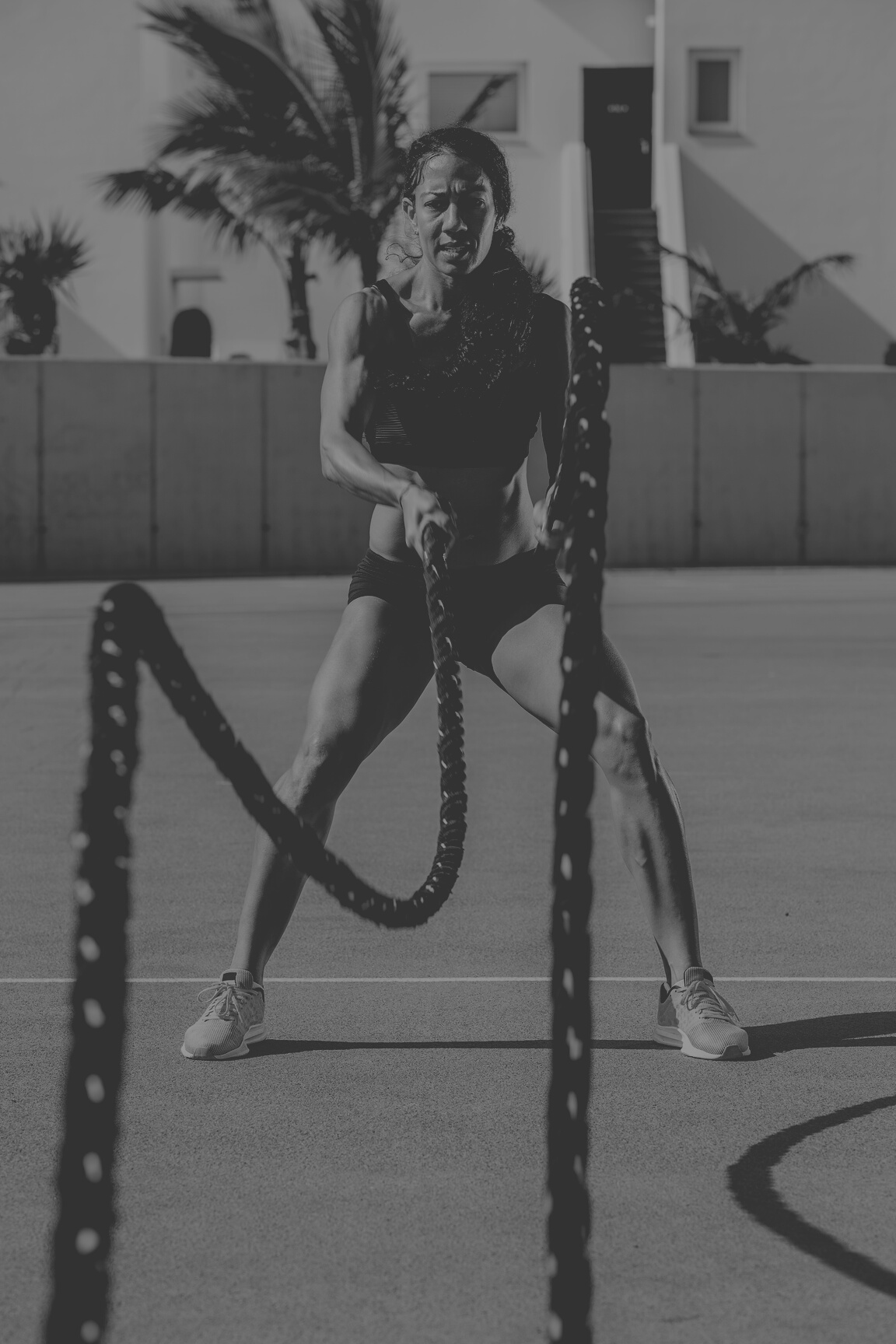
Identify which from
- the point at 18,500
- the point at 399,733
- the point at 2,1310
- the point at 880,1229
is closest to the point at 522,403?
the point at 880,1229

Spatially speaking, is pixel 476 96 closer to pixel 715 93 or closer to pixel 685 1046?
pixel 715 93

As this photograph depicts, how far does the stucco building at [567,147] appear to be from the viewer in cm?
2725

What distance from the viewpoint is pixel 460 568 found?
4.60 meters

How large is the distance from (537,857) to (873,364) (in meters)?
21.9

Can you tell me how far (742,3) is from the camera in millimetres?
27359

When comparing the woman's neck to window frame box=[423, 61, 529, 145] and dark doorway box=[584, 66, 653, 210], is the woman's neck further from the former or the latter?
dark doorway box=[584, 66, 653, 210]

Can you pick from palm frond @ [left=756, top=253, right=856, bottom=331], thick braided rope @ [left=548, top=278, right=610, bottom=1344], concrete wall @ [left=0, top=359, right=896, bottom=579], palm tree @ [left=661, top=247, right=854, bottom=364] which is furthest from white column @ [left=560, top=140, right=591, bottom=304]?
thick braided rope @ [left=548, top=278, right=610, bottom=1344]

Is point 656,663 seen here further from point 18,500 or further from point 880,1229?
point 18,500

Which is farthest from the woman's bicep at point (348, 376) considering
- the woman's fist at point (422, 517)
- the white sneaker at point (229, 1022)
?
the white sneaker at point (229, 1022)

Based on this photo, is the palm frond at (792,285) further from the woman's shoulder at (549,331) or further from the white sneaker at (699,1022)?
the white sneaker at (699,1022)

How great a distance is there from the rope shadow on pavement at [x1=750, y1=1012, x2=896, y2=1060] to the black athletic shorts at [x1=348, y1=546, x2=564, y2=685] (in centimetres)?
99

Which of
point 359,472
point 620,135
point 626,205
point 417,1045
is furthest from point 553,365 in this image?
point 620,135

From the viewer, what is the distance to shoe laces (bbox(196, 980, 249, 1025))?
14.8 ft

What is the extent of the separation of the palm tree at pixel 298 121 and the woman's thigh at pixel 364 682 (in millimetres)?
19396
